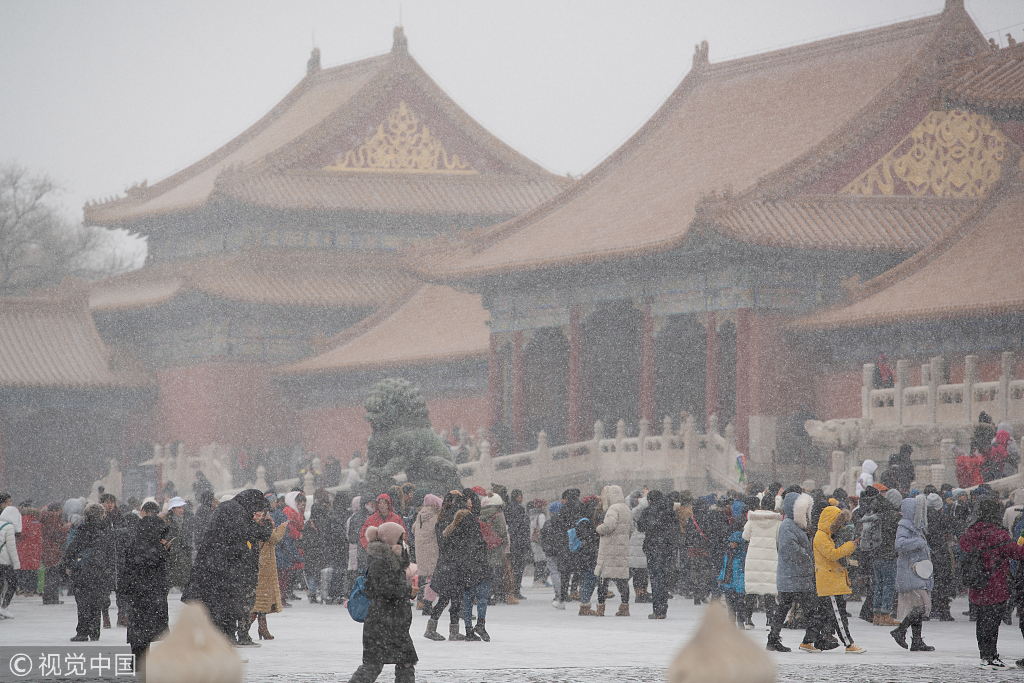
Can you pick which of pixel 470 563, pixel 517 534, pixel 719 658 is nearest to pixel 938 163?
pixel 517 534

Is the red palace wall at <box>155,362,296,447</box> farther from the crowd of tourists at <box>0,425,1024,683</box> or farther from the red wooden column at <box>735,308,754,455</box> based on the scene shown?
the crowd of tourists at <box>0,425,1024,683</box>

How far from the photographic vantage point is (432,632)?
13.2 metres

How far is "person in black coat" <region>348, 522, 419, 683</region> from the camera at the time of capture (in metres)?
8.56

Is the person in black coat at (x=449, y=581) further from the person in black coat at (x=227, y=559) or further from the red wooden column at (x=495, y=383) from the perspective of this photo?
the red wooden column at (x=495, y=383)

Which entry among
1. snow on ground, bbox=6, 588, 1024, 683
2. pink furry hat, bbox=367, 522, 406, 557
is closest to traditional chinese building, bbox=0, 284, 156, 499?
snow on ground, bbox=6, 588, 1024, 683

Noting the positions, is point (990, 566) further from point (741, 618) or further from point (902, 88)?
point (902, 88)

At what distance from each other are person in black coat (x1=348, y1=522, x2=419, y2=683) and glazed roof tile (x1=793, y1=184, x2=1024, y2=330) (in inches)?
592

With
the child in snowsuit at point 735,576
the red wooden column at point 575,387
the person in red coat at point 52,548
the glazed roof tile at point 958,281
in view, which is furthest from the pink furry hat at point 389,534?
the red wooden column at point 575,387

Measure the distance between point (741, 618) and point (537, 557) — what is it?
5.71 meters

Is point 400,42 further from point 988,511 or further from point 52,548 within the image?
point 988,511

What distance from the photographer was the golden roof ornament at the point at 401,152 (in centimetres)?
3894

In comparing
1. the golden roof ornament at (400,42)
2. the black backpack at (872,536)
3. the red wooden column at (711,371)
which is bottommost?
the black backpack at (872,536)

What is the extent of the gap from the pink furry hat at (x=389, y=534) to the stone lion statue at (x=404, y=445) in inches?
436

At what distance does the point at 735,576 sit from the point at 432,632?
Result: 278 centimetres
